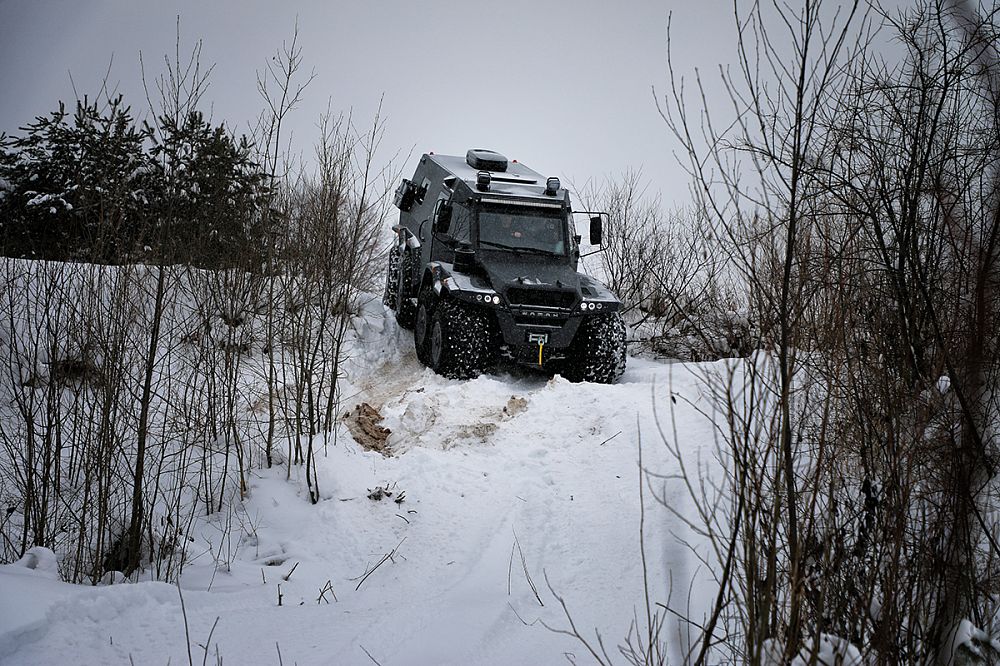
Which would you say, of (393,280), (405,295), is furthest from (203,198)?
(393,280)

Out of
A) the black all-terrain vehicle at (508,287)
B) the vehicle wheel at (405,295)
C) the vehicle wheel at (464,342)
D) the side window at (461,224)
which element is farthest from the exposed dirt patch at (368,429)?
the vehicle wheel at (405,295)

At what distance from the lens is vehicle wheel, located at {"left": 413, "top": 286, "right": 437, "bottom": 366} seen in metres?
10.3

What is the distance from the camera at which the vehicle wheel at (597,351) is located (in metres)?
9.54

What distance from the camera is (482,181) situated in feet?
32.3

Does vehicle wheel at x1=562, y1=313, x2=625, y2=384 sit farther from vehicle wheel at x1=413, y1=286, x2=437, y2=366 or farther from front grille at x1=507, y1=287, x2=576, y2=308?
vehicle wheel at x1=413, y1=286, x2=437, y2=366

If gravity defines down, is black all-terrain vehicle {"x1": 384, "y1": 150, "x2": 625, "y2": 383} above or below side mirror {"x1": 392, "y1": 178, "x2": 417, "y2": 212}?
below

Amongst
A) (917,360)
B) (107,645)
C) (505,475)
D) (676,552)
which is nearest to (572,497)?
(505,475)

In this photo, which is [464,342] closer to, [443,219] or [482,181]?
[443,219]

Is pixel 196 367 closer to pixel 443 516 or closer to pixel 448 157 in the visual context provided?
pixel 443 516

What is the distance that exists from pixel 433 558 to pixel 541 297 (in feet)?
15.1

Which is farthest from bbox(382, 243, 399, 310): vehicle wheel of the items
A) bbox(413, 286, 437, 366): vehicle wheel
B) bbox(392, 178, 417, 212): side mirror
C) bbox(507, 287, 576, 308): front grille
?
bbox(507, 287, 576, 308): front grille

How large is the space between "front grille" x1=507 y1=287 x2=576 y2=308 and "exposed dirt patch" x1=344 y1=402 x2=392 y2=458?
7.89 feet

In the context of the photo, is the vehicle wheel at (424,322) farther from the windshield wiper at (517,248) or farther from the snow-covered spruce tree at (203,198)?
the snow-covered spruce tree at (203,198)

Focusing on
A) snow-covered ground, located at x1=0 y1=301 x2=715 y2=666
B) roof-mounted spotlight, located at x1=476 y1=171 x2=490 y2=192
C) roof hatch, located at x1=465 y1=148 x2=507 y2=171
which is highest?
roof hatch, located at x1=465 y1=148 x2=507 y2=171
